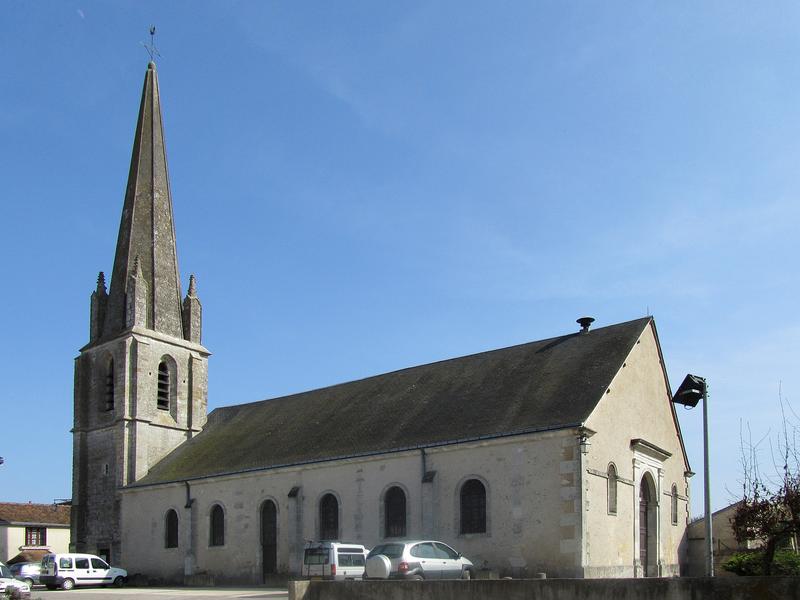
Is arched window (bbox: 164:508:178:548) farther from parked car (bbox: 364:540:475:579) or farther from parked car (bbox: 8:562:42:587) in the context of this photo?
parked car (bbox: 364:540:475:579)

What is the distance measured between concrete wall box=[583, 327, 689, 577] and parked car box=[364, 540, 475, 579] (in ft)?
12.6

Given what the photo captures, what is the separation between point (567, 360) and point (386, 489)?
6.94m

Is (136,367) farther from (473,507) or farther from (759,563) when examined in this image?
(759,563)

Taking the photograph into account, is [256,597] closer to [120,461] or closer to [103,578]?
[103,578]

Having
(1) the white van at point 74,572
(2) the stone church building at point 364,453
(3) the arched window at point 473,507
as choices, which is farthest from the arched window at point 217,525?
(3) the arched window at point 473,507

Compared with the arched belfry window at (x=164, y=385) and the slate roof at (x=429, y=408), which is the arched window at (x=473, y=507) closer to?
the slate roof at (x=429, y=408)

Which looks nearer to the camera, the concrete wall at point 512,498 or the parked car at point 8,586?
the parked car at point 8,586

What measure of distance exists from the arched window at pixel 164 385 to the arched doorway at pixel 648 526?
22.7m


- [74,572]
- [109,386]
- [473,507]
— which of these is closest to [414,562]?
[473,507]

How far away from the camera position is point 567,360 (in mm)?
27609

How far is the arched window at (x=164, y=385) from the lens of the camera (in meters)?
40.5

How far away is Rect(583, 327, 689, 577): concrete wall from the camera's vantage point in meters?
23.5

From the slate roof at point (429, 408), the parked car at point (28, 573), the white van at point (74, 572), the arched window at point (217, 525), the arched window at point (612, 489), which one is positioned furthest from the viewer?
the arched window at point (217, 525)

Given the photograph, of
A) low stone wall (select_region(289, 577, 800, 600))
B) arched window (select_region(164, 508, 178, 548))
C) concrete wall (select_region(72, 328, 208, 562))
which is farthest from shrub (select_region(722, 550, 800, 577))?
concrete wall (select_region(72, 328, 208, 562))
